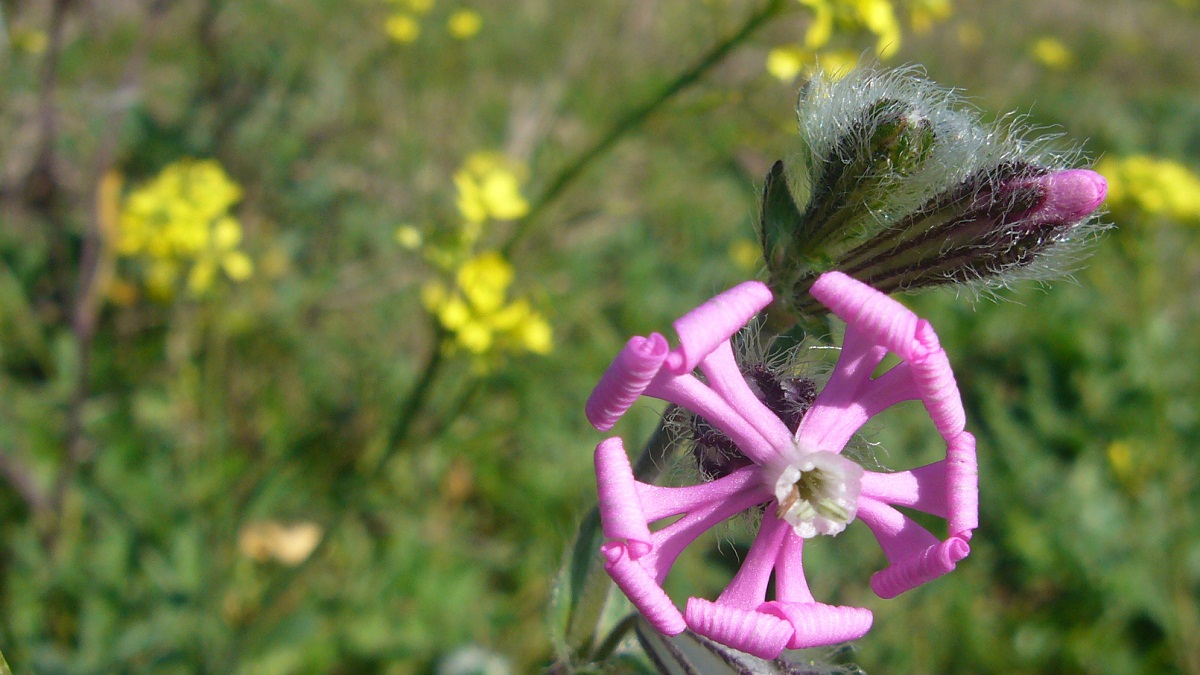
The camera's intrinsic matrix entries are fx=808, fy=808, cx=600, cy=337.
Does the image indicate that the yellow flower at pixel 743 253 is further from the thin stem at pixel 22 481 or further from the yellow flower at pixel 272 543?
the thin stem at pixel 22 481

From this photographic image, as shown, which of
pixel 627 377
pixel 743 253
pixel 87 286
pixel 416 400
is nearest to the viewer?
pixel 627 377

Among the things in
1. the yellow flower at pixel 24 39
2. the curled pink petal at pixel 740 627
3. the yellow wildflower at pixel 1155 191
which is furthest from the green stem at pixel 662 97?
the yellow wildflower at pixel 1155 191

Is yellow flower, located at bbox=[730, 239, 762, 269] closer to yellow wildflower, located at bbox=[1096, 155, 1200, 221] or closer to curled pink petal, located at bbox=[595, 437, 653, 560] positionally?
yellow wildflower, located at bbox=[1096, 155, 1200, 221]

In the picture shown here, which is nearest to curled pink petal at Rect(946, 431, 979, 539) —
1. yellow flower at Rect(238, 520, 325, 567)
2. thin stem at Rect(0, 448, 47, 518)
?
yellow flower at Rect(238, 520, 325, 567)

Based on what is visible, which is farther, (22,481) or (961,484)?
(22,481)

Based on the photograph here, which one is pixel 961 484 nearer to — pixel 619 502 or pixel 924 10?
pixel 619 502

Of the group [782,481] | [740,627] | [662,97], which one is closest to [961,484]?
[782,481]

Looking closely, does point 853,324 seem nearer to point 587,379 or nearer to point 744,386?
point 744,386
